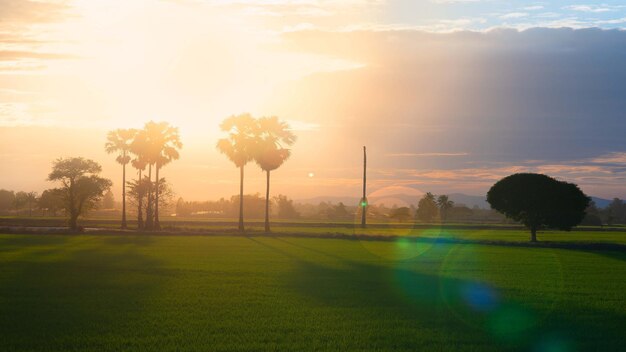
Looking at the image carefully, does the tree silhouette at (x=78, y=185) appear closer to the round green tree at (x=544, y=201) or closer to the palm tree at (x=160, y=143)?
the palm tree at (x=160, y=143)

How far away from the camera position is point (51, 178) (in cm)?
9300

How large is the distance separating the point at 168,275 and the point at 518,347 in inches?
736

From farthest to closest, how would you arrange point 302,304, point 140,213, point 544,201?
point 140,213, point 544,201, point 302,304

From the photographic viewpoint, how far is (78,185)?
9312 centimetres

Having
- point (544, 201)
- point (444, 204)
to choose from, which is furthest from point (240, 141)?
point (444, 204)

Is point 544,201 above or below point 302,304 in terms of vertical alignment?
above

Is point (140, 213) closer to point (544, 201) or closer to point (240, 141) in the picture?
point (240, 141)

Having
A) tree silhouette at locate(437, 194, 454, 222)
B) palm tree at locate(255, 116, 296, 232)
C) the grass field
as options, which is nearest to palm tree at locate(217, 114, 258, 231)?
palm tree at locate(255, 116, 296, 232)

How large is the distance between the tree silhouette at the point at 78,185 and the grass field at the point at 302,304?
5193cm

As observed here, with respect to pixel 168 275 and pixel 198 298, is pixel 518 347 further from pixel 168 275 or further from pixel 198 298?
pixel 168 275

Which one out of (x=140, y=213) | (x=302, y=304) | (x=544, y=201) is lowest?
(x=302, y=304)

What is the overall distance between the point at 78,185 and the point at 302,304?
77.5m

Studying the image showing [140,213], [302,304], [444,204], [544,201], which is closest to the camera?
[302,304]

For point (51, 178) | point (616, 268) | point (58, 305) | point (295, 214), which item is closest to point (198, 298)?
point (58, 305)
